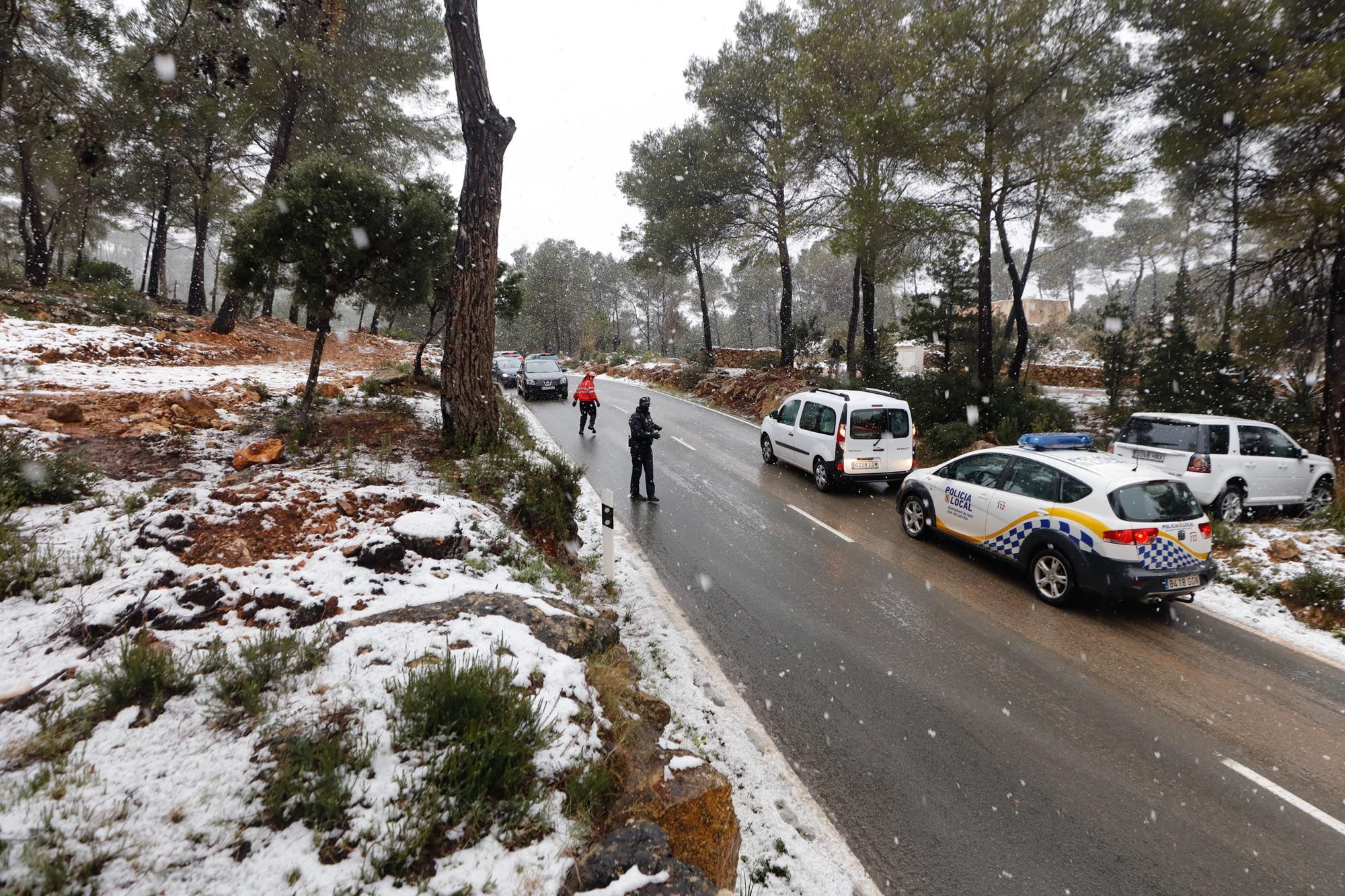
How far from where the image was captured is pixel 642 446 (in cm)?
912

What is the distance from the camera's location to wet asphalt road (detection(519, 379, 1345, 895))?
296 cm

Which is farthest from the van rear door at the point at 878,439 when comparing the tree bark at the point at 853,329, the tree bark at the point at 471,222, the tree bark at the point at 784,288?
the tree bark at the point at 784,288

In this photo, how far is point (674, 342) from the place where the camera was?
54906mm

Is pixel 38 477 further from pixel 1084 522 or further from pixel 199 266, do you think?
pixel 199 266

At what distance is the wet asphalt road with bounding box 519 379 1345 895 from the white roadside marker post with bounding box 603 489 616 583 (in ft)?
2.15

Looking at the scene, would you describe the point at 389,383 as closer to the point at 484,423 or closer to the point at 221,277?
the point at 221,277

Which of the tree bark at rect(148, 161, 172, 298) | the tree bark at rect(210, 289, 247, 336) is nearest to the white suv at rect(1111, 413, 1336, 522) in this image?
the tree bark at rect(210, 289, 247, 336)

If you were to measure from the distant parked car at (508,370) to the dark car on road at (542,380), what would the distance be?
274 centimetres

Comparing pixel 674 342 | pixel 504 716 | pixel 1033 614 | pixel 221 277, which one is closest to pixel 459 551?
pixel 504 716

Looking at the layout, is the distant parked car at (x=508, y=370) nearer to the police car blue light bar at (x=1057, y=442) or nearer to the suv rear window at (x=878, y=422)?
the suv rear window at (x=878, y=422)

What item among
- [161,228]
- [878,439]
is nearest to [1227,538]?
[878,439]

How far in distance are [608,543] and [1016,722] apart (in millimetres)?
4054

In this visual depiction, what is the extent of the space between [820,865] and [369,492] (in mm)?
5160

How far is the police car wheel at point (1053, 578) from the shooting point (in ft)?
18.4
